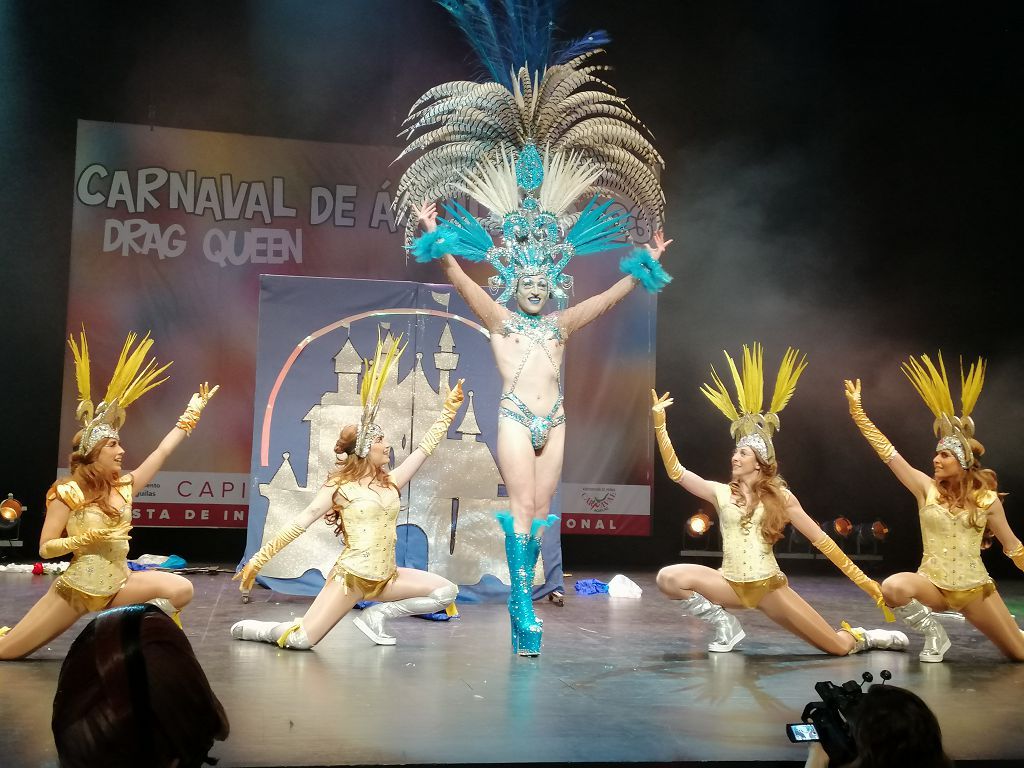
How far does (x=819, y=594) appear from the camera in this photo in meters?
6.70

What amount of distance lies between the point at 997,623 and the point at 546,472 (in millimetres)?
2138

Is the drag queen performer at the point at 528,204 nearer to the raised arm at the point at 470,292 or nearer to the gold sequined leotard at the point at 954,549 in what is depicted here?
the raised arm at the point at 470,292

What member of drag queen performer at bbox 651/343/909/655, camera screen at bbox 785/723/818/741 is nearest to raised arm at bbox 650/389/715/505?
drag queen performer at bbox 651/343/909/655

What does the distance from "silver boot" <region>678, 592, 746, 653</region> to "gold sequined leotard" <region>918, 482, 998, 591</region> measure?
0.89 metres

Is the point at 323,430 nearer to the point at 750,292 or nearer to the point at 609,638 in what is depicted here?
the point at 609,638

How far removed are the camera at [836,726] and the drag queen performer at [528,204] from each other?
2715 millimetres

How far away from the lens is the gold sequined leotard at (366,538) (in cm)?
445

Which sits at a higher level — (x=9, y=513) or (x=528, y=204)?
(x=528, y=204)

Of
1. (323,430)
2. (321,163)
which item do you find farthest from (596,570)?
(321,163)

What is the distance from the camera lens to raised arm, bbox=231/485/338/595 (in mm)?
4246

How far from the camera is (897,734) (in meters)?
1.57

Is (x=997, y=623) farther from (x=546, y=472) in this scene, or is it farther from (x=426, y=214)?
(x=426, y=214)

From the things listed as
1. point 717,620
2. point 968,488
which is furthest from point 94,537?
point 968,488

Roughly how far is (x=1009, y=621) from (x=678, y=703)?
1975mm
